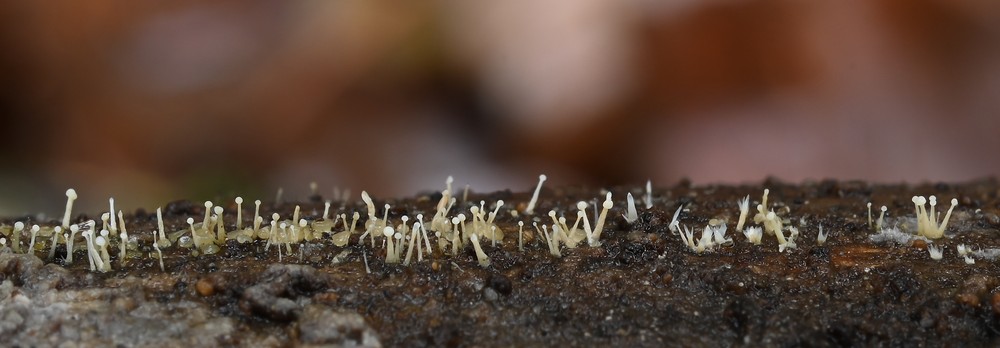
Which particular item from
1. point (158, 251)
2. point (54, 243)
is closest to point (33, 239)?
point (54, 243)

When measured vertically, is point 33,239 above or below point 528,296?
above

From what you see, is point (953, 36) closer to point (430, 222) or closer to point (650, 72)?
point (650, 72)

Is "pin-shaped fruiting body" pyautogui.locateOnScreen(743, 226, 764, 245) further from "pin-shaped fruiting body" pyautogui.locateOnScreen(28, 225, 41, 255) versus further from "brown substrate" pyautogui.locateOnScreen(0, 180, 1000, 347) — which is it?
"pin-shaped fruiting body" pyautogui.locateOnScreen(28, 225, 41, 255)

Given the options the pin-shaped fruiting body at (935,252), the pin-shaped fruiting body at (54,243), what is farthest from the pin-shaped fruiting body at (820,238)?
the pin-shaped fruiting body at (54,243)

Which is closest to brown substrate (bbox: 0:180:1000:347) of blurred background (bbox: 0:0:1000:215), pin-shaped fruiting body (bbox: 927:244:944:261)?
pin-shaped fruiting body (bbox: 927:244:944:261)

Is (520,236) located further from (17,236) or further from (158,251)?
(17,236)

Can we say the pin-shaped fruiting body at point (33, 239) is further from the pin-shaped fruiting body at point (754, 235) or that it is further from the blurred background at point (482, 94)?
the blurred background at point (482, 94)

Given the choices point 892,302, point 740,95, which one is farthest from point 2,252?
point 740,95
